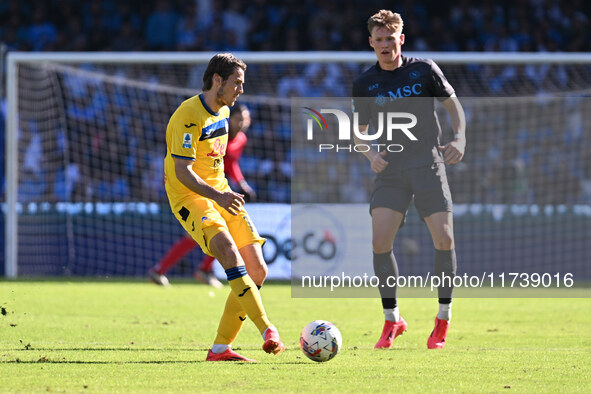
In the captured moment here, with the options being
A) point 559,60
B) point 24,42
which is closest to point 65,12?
point 24,42

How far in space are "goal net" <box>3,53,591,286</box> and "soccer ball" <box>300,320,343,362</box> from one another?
8.65 meters

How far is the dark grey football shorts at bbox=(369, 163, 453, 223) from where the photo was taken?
7094 millimetres

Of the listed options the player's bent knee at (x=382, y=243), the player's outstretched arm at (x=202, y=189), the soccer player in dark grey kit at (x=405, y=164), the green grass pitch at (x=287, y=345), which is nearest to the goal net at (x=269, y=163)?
the green grass pitch at (x=287, y=345)

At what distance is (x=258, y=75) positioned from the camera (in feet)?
60.6

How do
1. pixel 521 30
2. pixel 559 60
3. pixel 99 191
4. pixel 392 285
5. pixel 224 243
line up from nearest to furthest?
pixel 224 243
pixel 392 285
pixel 559 60
pixel 99 191
pixel 521 30

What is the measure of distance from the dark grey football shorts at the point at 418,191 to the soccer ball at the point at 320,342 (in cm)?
140

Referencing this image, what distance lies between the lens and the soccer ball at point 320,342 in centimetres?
605

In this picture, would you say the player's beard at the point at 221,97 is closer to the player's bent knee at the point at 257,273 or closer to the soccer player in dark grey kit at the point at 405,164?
the player's bent knee at the point at 257,273

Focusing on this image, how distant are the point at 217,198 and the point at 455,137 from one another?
2.02 meters

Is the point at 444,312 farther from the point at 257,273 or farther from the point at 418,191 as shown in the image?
the point at 257,273

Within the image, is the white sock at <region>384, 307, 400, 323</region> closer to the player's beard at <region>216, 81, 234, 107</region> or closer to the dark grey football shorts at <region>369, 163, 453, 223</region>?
the dark grey football shorts at <region>369, 163, 453, 223</region>

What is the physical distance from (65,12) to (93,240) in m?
7.82

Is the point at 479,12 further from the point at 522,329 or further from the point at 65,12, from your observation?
the point at 522,329

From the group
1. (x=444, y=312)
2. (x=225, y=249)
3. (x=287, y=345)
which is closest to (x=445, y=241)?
(x=444, y=312)
